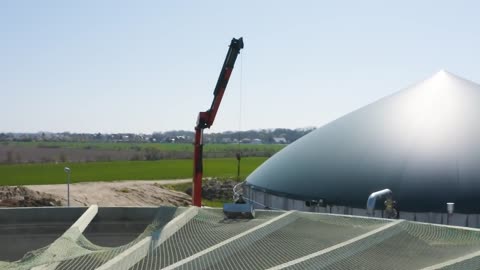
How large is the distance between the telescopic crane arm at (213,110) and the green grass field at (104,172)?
4350 cm

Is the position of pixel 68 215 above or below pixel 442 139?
below

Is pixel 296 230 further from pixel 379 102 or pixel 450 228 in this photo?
pixel 379 102

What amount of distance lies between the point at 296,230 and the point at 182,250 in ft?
11.0

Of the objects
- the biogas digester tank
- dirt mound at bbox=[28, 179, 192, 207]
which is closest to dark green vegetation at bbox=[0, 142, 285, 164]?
dirt mound at bbox=[28, 179, 192, 207]

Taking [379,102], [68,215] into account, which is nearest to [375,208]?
[379,102]

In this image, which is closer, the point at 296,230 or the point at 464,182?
the point at 296,230

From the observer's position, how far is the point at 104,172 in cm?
7894

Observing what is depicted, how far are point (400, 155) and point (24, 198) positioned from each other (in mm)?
32432

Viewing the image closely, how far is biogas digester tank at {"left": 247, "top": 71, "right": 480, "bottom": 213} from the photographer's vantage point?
69.1 feet

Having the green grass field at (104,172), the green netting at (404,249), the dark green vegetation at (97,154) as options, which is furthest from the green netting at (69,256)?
the dark green vegetation at (97,154)

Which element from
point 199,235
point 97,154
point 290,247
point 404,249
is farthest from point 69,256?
point 97,154

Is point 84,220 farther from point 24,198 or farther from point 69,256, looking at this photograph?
point 24,198

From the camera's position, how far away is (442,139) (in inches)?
918

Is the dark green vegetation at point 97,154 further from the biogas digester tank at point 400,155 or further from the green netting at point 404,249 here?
the green netting at point 404,249
